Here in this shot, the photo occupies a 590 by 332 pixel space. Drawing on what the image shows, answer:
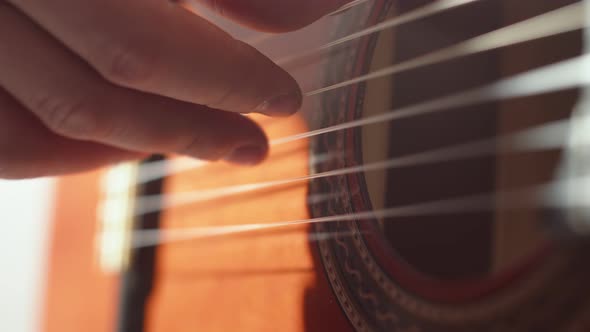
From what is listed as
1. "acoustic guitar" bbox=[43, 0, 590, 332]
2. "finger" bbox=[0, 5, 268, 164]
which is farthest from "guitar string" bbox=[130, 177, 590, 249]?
"finger" bbox=[0, 5, 268, 164]

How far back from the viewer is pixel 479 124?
344 millimetres

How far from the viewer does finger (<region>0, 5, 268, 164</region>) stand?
1.33ft

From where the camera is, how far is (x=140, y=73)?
14.7 inches

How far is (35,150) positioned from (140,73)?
22 cm

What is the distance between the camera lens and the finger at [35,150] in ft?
1.67

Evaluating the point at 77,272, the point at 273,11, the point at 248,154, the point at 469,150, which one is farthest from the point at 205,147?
the point at 77,272

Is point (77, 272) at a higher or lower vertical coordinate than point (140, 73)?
lower

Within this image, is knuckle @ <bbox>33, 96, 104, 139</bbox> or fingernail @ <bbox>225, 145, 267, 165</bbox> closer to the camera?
knuckle @ <bbox>33, 96, 104, 139</bbox>

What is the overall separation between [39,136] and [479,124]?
41 centimetres

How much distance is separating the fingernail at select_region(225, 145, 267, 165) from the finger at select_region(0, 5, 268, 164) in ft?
0.04

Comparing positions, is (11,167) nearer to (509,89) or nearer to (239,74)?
(239,74)

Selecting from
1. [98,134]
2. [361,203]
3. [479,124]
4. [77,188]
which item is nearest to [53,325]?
[77,188]

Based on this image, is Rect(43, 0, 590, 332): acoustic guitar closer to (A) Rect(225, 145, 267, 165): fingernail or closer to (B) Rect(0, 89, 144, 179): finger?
(A) Rect(225, 145, 267, 165): fingernail

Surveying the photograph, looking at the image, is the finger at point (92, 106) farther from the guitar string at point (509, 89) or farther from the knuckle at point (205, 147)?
the guitar string at point (509, 89)
